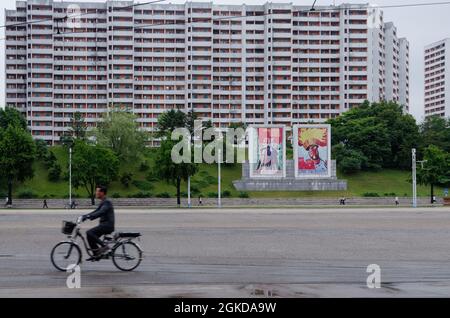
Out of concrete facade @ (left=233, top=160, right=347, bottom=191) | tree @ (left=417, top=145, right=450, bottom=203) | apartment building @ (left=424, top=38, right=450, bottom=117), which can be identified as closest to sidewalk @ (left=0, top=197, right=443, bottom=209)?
tree @ (left=417, top=145, right=450, bottom=203)

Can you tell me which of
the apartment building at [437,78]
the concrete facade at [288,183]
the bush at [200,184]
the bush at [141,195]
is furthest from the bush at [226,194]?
the apartment building at [437,78]

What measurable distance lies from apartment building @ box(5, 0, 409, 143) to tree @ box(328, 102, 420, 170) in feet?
71.3

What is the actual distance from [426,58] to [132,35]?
11590 cm

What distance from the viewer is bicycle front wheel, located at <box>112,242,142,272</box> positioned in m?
11.5

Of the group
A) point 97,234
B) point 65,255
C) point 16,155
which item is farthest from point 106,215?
point 16,155

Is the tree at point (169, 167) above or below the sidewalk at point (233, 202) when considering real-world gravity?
above

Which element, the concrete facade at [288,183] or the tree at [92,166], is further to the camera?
the concrete facade at [288,183]

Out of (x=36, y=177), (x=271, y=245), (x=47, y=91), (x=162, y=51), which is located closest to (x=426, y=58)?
(x=162, y=51)

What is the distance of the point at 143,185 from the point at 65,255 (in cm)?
5948

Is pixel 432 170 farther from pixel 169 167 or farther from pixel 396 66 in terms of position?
pixel 396 66

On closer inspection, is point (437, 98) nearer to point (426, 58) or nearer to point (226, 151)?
point (426, 58)

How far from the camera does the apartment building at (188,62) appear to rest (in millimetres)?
112500

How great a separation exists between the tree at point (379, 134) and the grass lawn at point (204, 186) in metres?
5.54

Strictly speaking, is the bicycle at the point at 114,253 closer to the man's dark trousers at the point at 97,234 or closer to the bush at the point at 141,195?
the man's dark trousers at the point at 97,234
